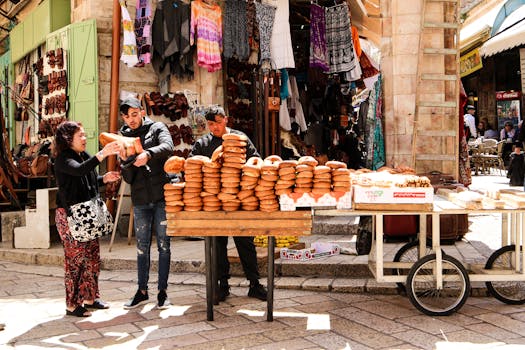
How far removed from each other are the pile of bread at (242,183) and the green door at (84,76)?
4924 millimetres

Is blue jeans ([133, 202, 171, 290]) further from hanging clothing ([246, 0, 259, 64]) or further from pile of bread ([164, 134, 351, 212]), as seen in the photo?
hanging clothing ([246, 0, 259, 64])

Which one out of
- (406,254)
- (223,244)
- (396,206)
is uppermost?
(396,206)

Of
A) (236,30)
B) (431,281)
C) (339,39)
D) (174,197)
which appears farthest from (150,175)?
(339,39)

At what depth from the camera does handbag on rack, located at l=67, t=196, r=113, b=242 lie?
5.50 metres

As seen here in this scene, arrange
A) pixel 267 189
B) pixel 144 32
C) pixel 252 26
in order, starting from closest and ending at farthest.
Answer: pixel 267 189 → pixel 144 32 → pixel 252 26

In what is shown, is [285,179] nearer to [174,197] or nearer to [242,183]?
[242,183]

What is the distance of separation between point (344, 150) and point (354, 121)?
48.8 inches

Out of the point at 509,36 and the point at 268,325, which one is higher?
the point at 509,36

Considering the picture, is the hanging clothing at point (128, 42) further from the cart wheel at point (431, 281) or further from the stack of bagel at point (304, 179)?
the cart wheel at point (431, 281)

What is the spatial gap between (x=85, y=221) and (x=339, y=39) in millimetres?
6418

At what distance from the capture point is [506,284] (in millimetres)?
5863

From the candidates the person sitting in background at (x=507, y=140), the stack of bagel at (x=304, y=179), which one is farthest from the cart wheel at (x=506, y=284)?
the person sitting in background at (x=507, y=140)

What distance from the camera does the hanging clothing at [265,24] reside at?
936 cm

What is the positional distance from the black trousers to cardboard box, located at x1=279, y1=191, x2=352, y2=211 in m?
1.07
